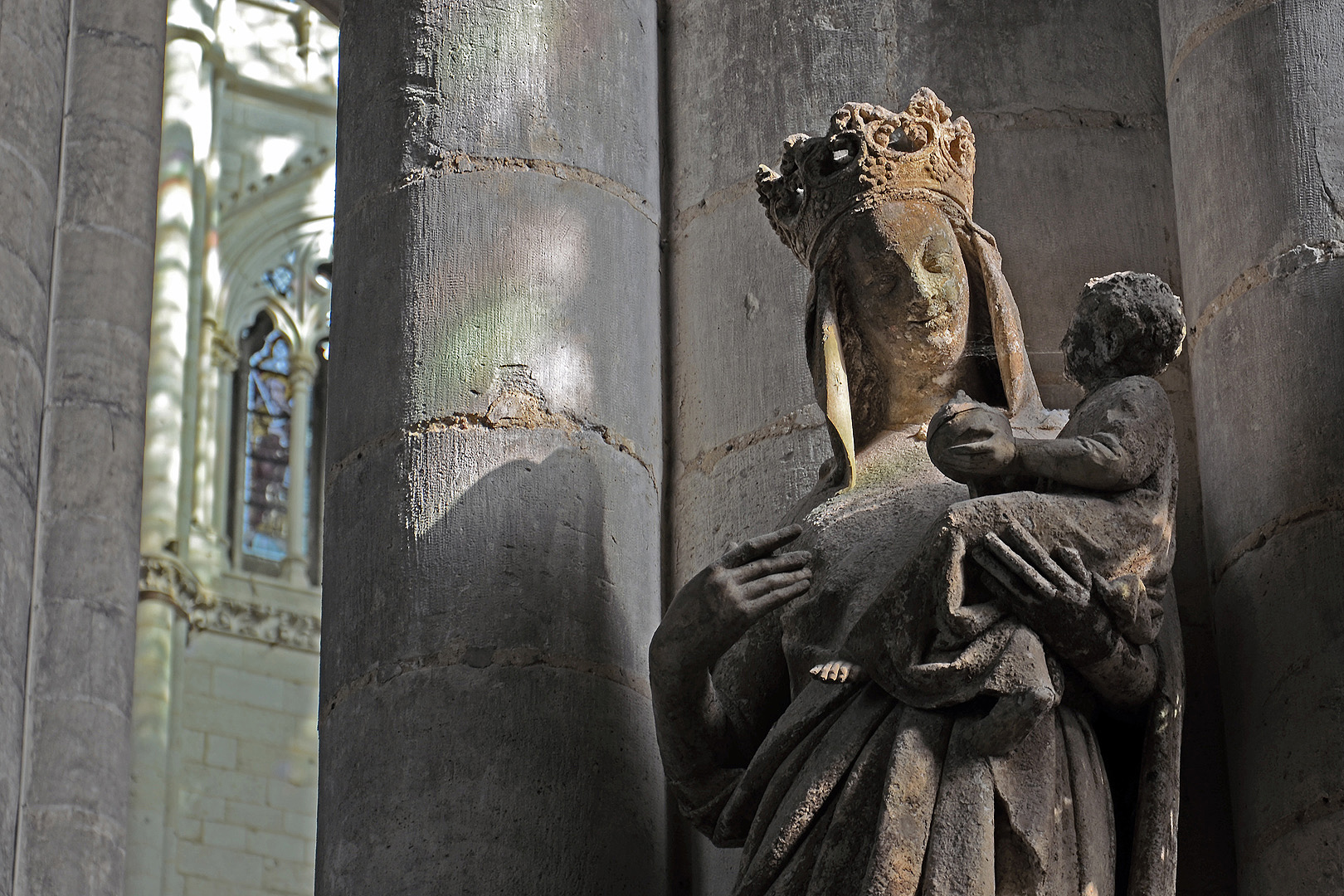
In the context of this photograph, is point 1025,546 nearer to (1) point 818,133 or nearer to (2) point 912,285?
(2) point 912,285

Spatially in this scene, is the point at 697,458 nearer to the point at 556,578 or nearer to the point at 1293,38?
the point at 556,578

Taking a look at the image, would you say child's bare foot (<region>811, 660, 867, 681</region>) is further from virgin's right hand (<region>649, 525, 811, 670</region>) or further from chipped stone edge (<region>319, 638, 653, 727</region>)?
chipped stone edge (<region>319, 638, 653, 727</region>)

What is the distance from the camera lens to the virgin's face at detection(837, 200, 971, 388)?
160 inches

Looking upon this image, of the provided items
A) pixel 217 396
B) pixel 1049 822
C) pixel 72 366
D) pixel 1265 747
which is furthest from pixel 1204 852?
pixel 217 396

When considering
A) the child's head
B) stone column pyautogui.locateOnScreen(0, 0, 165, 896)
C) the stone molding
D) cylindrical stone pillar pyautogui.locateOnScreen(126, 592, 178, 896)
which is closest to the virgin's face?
the child's head

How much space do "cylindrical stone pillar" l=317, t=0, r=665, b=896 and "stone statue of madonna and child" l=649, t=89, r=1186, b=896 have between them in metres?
0.39

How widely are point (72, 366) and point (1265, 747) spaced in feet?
21.0

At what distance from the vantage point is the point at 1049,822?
11.3 feet

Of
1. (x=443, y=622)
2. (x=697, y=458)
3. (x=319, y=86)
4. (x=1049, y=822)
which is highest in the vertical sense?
(x=319, y=86)

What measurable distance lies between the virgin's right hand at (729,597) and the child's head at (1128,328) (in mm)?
521

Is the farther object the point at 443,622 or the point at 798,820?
the point at 443,622

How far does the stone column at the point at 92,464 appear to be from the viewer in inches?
350

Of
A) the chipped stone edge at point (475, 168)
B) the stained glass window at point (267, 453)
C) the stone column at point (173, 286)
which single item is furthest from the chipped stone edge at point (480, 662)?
the stained glass window at point (267, 453)

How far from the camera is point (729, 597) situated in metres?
3.84
